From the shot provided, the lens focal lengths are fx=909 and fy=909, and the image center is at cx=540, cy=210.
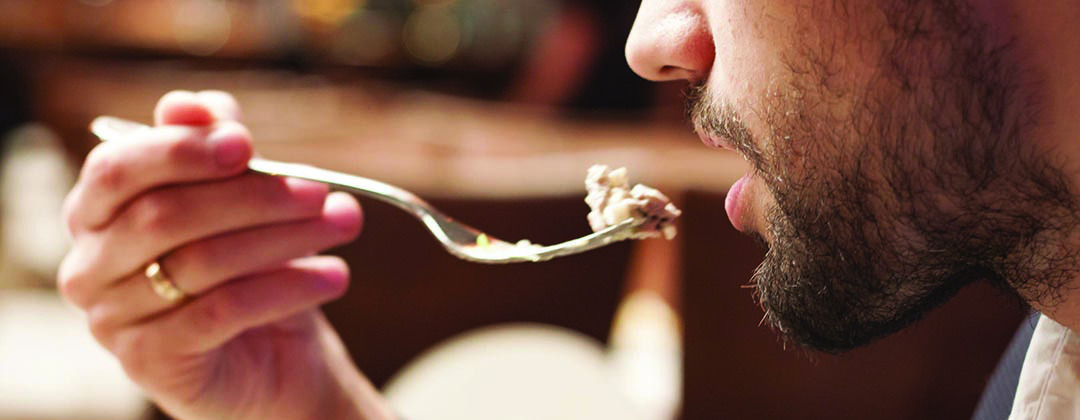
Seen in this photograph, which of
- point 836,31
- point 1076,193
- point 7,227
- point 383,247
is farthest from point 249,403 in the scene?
point 7,227

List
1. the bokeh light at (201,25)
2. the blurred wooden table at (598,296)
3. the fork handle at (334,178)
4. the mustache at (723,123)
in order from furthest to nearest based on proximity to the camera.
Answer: the bokeh light at (201,25) → the blurred wooden table at (598,296) → the fork handle at (334,178) → the mustache at (723,123)

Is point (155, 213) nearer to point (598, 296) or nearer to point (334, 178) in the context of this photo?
point (334, 178)

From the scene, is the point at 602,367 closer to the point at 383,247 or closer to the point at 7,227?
the point at 383,247

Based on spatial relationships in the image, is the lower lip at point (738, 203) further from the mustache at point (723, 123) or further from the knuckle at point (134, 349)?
the knuckle at point (134, 349)

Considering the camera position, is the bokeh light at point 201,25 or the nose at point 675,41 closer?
the nose at point 675,41

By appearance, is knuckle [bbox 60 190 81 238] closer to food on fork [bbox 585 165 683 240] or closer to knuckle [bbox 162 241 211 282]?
knuckle [bbox 162 241 211 282]

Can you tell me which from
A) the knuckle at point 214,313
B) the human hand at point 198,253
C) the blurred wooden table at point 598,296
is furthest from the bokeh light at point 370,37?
the knuckle at point 214,313

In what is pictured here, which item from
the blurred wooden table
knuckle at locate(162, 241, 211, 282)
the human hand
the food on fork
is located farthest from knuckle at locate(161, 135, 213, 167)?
the blurred wooden table
